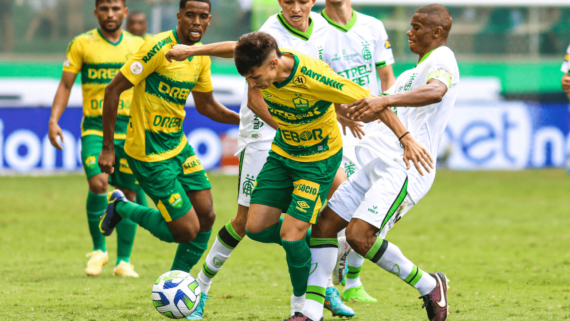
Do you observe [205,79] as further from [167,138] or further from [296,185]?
[296,185]

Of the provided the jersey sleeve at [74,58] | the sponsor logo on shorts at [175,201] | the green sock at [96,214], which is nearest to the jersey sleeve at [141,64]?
the sponsor logo on shorts at [175,201]

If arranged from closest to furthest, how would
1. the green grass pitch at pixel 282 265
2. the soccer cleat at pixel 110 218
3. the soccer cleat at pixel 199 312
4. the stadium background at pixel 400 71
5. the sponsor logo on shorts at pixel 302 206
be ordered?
the sponsor logo on shorts at pixel 302 206 < the soccer cleat at pixel 199 312 < the green grass pitch at pixel 282 265 < the soccer cleat at pixel 110 218 < the stadium background at pixel 400 71

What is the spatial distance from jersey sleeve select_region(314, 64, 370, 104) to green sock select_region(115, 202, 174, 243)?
187 cm

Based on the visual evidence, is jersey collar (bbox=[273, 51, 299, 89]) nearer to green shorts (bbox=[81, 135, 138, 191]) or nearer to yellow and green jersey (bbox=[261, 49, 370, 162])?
yellow and green jersey (bbox=[261, 49, 370, 162])

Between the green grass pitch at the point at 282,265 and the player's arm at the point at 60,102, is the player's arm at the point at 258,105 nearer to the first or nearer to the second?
the green grass pitch at the point at 282,265

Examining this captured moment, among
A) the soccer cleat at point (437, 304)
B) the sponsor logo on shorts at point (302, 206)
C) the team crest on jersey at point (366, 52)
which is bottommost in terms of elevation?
the soccer cleat at point (437, 304)

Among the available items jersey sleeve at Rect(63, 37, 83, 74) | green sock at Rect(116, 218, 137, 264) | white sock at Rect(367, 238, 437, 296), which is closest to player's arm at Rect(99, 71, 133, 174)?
green sock at Rect(116, 218, 137, 264)

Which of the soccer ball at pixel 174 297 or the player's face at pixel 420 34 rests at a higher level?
the player's face at pixel 420 34

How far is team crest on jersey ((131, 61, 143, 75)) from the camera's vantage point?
5438 millimetres

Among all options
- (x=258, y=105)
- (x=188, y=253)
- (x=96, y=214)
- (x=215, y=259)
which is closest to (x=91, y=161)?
(x=96, y=214)

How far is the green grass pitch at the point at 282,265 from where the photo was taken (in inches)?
209

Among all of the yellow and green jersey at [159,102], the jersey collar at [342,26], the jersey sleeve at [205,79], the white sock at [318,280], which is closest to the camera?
the white sock at [318,280]

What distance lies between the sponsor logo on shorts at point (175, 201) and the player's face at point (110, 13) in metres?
2.62

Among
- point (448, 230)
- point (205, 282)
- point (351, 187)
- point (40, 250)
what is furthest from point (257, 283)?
point (448, 230)
